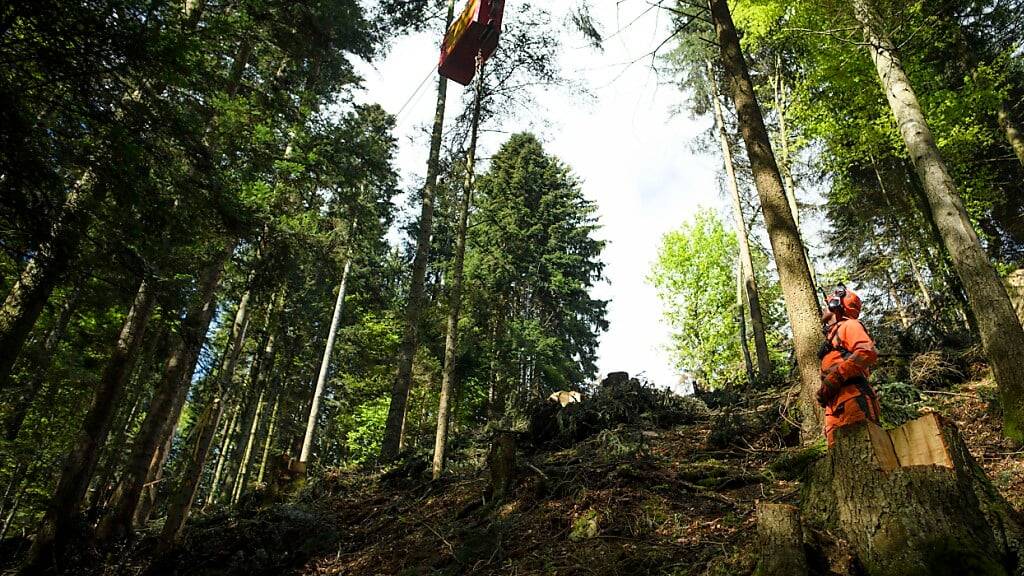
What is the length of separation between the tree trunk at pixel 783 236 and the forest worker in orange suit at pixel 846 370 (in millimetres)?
163

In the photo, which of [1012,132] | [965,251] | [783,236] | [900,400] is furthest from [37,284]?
[1012,132]

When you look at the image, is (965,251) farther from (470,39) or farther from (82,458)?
(82,458)

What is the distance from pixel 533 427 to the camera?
895cm

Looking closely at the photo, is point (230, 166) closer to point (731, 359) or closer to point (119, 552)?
point (119, 552)

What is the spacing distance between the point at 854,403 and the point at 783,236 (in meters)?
1.91

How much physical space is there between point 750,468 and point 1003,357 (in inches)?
117

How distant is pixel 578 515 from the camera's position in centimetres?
499

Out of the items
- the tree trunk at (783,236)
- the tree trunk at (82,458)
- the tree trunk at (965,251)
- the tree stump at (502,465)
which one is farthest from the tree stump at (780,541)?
the tree trunk at (82,458)

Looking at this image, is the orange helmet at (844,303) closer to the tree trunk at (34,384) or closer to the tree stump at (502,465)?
the tree stump at (502,465)

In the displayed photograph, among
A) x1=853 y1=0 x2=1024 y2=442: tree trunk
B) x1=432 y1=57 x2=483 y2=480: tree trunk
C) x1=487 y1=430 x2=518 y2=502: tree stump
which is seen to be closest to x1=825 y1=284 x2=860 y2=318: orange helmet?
x1=853 y1=0 x2=1024 y2=442: tree trunk

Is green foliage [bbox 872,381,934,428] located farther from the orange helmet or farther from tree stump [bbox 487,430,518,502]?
tree stump [bbox 487,430,518,502]

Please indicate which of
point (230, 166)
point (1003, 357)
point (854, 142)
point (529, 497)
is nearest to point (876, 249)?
point (854, 142)

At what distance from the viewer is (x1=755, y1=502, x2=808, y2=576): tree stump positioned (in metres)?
2.53

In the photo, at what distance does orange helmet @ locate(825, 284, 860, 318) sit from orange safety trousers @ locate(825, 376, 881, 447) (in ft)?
2.56
